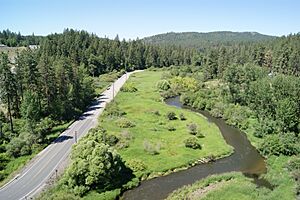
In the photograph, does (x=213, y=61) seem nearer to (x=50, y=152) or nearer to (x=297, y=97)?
(x=297, y=97)

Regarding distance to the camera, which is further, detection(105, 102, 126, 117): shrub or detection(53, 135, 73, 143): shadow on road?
detection(105, 102, 126, 117): shrub

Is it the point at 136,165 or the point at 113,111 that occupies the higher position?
the point at 113,111

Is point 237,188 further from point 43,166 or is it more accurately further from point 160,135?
point 43,166

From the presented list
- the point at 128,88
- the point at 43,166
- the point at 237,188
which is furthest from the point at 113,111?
the point at 237,188

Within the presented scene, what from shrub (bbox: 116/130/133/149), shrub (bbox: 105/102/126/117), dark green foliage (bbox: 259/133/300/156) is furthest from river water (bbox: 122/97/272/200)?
shrub (bbox: 105/102/126/117)

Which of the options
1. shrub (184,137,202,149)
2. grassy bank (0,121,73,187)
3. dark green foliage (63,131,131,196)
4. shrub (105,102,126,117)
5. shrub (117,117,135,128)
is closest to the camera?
dark green foliage (63,131,131,196)

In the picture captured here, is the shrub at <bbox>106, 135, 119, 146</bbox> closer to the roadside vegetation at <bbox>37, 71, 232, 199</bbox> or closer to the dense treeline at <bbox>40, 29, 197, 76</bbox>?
the roadside vegetation at <bbox>37, 71, 232, 199</bbox>
